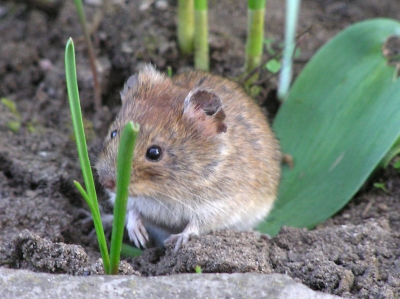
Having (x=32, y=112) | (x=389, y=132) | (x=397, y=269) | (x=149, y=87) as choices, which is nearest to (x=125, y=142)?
(x=149, y=87)

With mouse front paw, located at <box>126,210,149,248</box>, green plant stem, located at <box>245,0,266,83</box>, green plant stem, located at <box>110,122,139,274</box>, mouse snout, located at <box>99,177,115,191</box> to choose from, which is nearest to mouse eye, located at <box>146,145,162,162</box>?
mouse snout, located at <box>99,177,115,191</box>

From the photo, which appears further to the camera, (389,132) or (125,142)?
(389,132)

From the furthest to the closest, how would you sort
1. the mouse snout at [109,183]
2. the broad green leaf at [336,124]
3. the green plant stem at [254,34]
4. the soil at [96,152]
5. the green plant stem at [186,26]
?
the green plant stem at [186,26], the green plant stem at [254,34], the broad green leaf at [336,124], the mouse snout at [109,183], the soil at [96,152]

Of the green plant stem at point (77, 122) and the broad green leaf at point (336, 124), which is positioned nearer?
the green plant stem at point (77, 122)

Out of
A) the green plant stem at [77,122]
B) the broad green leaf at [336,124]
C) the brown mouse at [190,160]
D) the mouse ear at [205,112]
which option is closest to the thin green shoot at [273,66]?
the broad green leaf at [336,124]

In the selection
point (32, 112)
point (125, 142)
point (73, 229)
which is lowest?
point (73, 229)

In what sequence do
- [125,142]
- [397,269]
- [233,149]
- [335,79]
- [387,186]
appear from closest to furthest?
1. [125,142]
2. [397,269]
3. [233,149]
4. [387,186]
5. [335,79]

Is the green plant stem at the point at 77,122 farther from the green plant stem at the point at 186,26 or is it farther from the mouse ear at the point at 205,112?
the green plant stem at the point at 186,26

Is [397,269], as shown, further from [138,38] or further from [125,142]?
[138,38]
